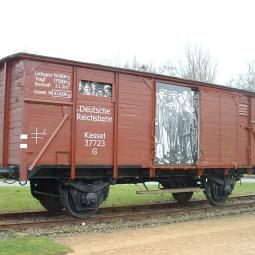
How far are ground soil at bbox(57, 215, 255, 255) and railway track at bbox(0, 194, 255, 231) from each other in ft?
3.78

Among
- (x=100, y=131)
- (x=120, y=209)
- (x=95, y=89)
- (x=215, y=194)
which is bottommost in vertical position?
(x=120, y=209)

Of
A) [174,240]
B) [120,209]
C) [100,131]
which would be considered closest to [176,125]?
[100,131]

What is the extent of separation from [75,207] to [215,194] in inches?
208

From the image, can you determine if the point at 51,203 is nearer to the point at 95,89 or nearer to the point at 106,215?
the point at 106,215

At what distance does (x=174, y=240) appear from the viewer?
948 centimetres

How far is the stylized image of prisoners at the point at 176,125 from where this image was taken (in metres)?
13.3

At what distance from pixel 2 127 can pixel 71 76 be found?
2.05 metres

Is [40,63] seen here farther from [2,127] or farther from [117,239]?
[117,239]

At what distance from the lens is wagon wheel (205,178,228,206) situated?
49.1ft

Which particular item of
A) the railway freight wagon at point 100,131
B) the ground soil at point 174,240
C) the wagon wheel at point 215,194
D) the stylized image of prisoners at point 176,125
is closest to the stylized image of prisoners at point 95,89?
the railway freight wagon at point 100,131

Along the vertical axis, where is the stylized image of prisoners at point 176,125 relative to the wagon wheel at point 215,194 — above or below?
above

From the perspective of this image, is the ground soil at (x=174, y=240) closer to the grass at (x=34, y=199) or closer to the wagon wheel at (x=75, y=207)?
the wagon wheel at (x=75, y=207)

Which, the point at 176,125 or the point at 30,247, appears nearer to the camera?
the point at 30,247

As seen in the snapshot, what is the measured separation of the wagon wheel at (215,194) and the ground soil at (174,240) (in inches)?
124
